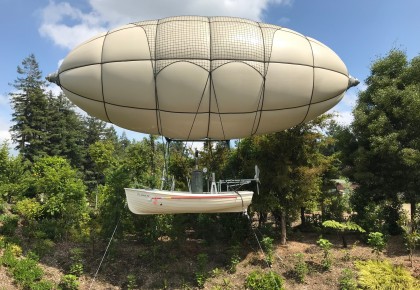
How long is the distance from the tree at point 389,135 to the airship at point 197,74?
6040 mm

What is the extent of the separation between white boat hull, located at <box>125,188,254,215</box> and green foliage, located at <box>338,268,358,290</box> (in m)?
4.53

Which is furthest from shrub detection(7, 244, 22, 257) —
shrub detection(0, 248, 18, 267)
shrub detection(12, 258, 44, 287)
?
shrub detection(12, 258, 44, 287)

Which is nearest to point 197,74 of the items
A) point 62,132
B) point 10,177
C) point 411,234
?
point 411,234

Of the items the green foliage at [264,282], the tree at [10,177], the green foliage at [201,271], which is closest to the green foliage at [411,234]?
the green foliage at [264,282]

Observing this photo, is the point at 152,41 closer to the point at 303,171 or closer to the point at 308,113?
the point at 308,113

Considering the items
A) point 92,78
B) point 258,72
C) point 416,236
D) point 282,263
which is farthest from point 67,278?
point 416,236

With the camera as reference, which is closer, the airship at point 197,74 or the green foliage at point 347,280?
the airship at point 197,74

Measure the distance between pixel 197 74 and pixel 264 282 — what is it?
660 centimetres

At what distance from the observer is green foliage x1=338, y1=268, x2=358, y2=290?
10.5m

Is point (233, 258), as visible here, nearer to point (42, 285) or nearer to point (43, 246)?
point (42, 285)

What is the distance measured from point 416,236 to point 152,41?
10.9 m

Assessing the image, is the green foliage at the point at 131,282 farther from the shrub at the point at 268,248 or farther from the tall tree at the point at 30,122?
the tall tree at the point at 30,122

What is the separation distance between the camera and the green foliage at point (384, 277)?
10203 mm

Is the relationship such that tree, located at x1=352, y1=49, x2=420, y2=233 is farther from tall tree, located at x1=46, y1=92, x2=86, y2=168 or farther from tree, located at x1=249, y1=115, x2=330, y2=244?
tall tree, located at x1=46, y1=92, x2=86, y2=168
